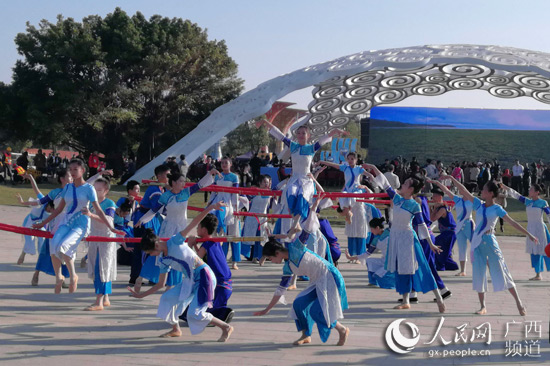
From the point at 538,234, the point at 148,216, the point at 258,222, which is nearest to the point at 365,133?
the point at 258,222

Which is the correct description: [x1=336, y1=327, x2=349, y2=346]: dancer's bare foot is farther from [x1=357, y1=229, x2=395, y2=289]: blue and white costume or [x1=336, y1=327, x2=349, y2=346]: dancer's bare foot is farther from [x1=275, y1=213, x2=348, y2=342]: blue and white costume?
[x1=357, y1=229, x2=395, y2=289]: blue and white costume

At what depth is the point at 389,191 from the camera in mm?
8414

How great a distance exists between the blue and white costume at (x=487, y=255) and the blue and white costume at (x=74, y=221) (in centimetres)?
460

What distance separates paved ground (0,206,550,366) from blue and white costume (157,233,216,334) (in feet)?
0.82

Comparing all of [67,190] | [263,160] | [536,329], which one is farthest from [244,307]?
[263,160]

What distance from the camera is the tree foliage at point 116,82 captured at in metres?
38.2

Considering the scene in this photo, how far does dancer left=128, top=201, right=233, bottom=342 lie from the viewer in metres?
6.52

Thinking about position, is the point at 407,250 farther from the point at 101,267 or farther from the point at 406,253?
the point at 101,267

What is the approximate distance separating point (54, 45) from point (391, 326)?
116ft

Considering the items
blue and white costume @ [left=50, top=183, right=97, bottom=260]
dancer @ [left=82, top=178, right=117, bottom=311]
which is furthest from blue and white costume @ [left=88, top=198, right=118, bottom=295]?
blue and white costume @ [left=50, top=183, right=97, bottom=260]

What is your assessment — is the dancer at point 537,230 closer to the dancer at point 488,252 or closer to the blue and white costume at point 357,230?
the blue and white costume at point 357,230

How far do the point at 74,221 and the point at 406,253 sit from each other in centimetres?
400

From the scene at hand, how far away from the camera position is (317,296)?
6500mm

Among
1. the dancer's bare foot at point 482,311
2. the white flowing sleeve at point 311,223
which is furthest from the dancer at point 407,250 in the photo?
the white flowing sleeve at point 311,223
